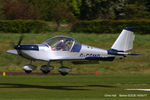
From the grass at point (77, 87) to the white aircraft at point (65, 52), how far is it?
6.61 ft

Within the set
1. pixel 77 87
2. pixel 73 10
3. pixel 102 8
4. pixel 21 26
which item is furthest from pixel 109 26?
pixel 77 87

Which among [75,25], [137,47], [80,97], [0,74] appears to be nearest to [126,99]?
[80,97]

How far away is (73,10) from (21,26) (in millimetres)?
23045

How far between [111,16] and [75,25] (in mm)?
12811

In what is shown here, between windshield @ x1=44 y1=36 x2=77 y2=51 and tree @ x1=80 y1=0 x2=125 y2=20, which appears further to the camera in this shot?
tree @ x1=80 y1=0 x2=125 y2=20

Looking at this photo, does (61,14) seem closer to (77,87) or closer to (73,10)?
(73,10)

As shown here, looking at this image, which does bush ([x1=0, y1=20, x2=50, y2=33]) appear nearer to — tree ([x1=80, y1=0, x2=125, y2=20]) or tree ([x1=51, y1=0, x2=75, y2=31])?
tree ([x1=51, y1=0, x2=75, y2=31])

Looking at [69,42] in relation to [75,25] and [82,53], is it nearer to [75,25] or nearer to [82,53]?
[82,53]

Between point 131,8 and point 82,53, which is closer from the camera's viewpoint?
point 82,53

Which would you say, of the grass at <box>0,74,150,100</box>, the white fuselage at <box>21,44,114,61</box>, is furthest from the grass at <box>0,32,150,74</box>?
the white fuselage at <box>21,44,114,61</box>

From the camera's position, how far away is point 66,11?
73.6 metres

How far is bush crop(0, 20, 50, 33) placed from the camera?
5797 centimetres

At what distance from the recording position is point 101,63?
163 feet

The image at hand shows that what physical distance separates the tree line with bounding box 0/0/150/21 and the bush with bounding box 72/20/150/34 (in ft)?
30.7
